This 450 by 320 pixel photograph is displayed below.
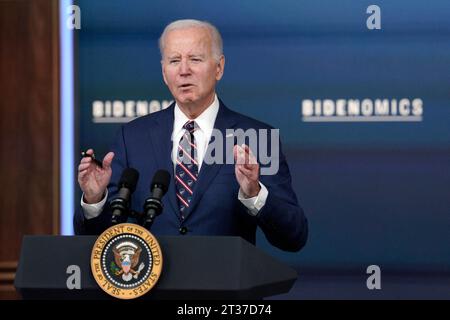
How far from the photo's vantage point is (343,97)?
5176 mm

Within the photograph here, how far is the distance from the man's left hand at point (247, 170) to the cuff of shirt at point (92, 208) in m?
0.60

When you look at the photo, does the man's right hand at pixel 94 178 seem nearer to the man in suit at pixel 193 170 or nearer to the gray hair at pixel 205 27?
the man in suit at pixel 193 170

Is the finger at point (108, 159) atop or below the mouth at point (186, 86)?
below

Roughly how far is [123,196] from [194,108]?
3.79 feet

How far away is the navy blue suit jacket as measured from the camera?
13.8 ft

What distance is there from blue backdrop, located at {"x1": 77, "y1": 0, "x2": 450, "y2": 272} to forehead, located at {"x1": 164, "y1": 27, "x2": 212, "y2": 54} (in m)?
0.50

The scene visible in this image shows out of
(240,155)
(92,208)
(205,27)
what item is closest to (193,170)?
(92,208)

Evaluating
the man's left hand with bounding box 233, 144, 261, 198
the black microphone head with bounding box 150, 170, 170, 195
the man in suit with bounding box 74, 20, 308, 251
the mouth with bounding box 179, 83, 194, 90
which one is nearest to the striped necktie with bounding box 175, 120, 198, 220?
the man in suit with bounding box 74, 20, 308, 251

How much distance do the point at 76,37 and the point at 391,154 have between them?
5.84 ft

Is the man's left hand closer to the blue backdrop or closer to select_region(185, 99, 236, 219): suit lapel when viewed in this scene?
select_region(185, 99, 236, 219): suit lapel

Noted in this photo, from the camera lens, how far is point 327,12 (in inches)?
205

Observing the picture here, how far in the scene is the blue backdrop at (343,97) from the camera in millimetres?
5180

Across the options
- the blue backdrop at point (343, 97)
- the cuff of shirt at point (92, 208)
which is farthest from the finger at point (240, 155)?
the blue backdrop at point (343, 97)
